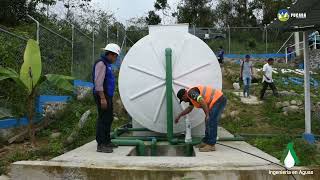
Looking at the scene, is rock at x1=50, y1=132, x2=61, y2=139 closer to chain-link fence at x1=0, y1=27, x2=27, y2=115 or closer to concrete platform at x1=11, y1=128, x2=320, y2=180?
chain-link fence at x1=0, y1=27, x2=27, y2=115

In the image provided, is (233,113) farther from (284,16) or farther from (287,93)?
(284,16)

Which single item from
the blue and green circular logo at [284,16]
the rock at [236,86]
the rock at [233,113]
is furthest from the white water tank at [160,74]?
the rock at [236,86]

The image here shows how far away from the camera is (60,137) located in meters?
9.57

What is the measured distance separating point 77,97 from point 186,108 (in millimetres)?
5741

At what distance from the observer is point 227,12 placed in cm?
3881

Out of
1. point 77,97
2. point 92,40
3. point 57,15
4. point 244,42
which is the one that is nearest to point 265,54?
point 244,42

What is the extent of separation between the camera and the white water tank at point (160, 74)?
26.0ft

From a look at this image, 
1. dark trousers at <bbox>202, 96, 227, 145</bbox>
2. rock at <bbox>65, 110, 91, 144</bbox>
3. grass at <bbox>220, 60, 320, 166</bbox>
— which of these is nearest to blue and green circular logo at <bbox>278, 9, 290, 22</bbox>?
grass at <bbox>220, 60, 320, 166</bbox>

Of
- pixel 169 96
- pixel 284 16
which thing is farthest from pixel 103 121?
pixel 284 16

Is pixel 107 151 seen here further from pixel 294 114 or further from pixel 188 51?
pixel 294 114

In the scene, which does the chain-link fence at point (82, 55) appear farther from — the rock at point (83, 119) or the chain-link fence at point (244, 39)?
the chain-link fence at point (244, 39)

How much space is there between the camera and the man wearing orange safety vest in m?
6.97

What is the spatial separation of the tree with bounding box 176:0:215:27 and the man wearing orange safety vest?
102 ft

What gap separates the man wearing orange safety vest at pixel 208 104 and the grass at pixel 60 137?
2804 millimetres
